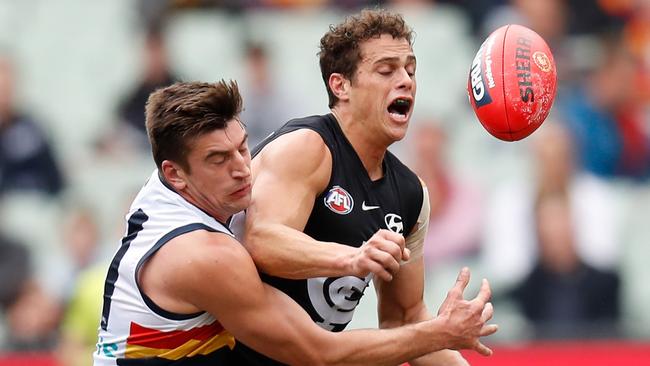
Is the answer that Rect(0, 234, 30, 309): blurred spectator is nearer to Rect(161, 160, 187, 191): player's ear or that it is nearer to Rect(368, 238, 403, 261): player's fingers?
Rect(161, 160, 187, 191): player's ear

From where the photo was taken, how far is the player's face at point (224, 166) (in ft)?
18.1

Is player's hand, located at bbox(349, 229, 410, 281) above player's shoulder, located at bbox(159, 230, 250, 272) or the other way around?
above

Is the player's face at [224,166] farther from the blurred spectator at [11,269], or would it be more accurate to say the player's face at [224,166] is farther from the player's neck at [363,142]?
the blurred spectator at [11,269]

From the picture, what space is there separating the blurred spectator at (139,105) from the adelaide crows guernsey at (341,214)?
5817 mm

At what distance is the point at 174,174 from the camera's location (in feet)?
18.6

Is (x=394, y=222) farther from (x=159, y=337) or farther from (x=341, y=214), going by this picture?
(x=159, y=337)

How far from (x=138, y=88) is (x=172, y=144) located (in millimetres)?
6535

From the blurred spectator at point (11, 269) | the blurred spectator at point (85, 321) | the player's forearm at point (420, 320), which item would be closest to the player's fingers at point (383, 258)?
the player's forearm at point (420, 320)

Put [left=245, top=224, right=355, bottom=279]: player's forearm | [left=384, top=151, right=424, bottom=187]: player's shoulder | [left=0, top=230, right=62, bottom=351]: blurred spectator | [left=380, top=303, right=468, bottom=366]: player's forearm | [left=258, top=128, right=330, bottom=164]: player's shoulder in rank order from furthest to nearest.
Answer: [left=0, top=230, right=62, bottom=351]: blurred spectator → [left=380, top=303, right=468, bottom=366]: player's forearm → [left=384, top=151, right=424, bottom=187]: player's shoulder → [left=258, top=128, right=330, bottom=164]: player's shoulder → [left=245, top=224, right=355, bottom=279]: player's forearm

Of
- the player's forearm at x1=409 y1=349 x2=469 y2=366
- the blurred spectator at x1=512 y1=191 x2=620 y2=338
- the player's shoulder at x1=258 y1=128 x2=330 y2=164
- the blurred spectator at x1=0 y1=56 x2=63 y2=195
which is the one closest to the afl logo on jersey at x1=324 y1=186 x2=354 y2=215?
the player's shoulder at x1=258 y1=128 x2=330 y2=164

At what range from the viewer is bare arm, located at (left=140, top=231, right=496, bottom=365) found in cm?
548

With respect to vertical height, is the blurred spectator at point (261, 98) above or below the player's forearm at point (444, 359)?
above

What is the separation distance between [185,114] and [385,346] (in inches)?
53.3

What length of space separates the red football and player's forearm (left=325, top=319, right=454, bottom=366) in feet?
3.38
